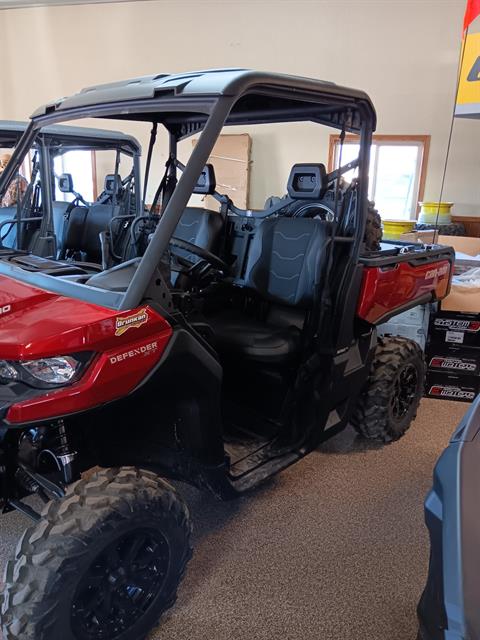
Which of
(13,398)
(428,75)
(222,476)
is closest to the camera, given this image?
(13,398)

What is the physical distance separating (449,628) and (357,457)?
1879 mm

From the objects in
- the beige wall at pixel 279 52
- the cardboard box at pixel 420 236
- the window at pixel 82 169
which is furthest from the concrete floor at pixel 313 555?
the window at pixel 82 169

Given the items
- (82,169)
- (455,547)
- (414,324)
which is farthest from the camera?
(82,169)

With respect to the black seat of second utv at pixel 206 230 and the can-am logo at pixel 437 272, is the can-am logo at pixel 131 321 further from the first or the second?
the can-am logo at pixel 437 272

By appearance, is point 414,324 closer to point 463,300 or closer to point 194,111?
point 463,300

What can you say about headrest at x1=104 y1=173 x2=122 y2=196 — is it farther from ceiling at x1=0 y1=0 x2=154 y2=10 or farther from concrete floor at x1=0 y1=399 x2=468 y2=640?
ceiling at x1=0 y1=0 x2=154 y2=10

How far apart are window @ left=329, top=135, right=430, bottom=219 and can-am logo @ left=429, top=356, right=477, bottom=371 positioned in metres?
4.78

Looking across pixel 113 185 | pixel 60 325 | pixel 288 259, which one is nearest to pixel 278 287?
pixel 288 259

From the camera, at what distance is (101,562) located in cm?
145

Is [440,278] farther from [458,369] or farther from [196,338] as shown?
[196,338]

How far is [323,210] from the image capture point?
2.69m

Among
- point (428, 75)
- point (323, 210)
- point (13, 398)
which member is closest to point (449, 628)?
point (13, 398)

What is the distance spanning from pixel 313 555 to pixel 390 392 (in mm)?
1036

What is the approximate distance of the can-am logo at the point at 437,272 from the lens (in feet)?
9.19
